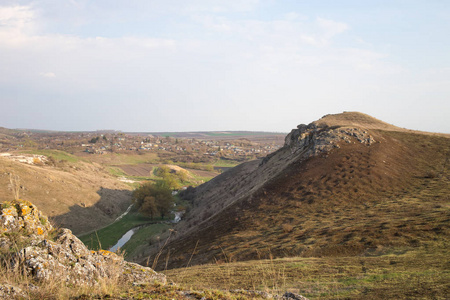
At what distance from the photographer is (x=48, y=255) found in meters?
6.23

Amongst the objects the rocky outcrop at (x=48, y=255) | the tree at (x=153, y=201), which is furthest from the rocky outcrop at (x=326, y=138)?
the tree at (x=153, y=201)

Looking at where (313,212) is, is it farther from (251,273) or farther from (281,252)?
(251,273)

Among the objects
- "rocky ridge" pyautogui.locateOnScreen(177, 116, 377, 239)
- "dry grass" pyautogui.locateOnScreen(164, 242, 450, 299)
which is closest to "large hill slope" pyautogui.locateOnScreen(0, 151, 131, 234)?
"rocky ridge" pyautogui.locateOnScreen(177, 116, 377, 239)

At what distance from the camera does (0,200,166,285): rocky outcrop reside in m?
5.95

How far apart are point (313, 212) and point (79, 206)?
5032 centimetres

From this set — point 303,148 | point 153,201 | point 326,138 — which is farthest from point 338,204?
point 153,201

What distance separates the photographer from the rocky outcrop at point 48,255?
595cm

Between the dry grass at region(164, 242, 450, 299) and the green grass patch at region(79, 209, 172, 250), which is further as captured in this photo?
the green grass patch at region(79, 209, 172, 250)

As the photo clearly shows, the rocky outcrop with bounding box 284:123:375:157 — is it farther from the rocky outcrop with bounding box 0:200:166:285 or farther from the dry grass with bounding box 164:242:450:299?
the rocky outcrop with bounding box 0:200:166:285

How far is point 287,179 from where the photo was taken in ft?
110

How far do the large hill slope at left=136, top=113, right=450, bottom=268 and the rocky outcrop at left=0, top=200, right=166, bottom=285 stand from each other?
66.6 inches

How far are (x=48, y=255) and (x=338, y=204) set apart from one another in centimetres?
2561

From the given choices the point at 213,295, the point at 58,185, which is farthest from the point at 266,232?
the point at 58,185

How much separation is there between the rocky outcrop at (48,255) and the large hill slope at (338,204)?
5.55 feet
